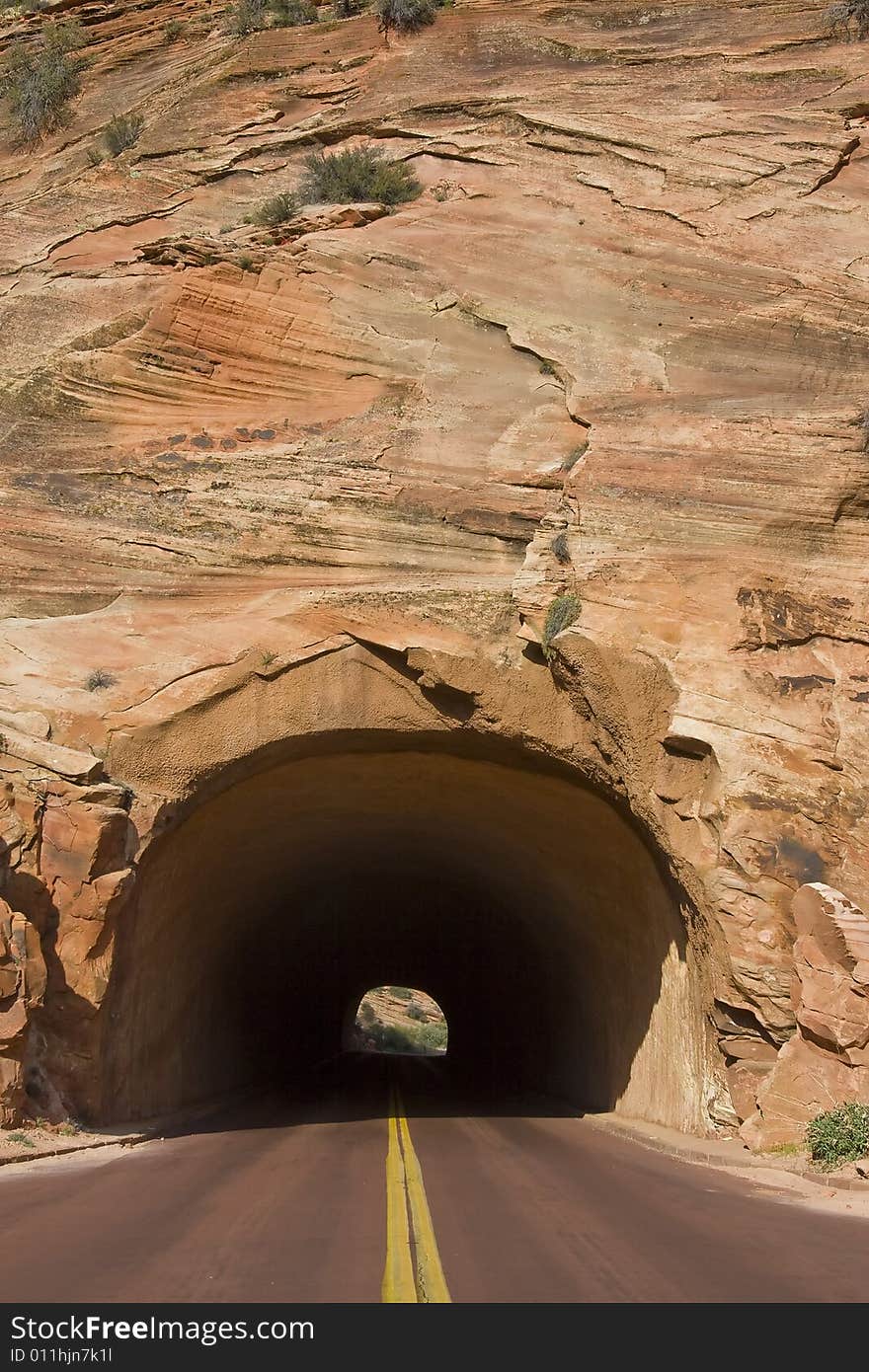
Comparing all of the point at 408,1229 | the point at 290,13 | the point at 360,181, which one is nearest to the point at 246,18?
the point at 290,13

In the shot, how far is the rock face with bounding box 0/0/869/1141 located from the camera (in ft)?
48.0

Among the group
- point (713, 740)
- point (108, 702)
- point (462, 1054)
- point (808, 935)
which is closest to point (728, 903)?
point (808, 935)

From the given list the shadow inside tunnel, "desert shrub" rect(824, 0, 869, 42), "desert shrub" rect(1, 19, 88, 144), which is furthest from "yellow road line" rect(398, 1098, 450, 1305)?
"desert shrub" rect(1, 19, 88, 144)

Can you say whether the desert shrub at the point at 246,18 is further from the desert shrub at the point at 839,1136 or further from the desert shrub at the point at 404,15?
the desert shrub at the point at 839,1136

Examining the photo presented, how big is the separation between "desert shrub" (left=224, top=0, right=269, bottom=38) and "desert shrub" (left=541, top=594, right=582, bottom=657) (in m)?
15.0

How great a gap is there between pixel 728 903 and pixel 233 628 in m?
7.18

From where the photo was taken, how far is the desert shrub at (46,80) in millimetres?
25312

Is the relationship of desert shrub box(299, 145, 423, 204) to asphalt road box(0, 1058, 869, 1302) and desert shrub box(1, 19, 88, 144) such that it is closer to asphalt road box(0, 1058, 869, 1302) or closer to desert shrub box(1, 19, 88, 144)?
desert shrub box(1, 19, 88, 144)

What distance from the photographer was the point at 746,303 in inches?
693

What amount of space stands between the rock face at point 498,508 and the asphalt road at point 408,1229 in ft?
8.41

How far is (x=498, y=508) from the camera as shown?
16969 millimetres

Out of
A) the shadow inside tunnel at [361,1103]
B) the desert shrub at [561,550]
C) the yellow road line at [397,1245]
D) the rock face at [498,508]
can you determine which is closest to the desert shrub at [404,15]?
the rock face at [498,508]
